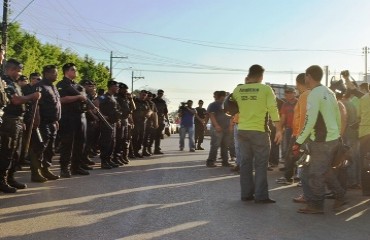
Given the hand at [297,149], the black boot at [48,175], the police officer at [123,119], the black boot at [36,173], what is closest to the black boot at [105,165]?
the police officer at [123,119]

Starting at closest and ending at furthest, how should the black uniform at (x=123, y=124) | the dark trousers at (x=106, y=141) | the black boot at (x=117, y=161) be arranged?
1. the dark trousers at (x=106, y=141)
2. the black uniform at (x=123, y=124)
3. the black boot at (x=117, y=161)

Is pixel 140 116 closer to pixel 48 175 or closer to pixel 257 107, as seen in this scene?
pixel 48 175

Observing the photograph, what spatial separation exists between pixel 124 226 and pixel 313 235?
2.03 meters

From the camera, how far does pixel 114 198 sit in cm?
680

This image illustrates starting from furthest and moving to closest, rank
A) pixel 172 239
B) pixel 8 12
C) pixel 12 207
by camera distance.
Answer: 1. pixel 8 12
2. pixel 12 207
3. pixel 172 239

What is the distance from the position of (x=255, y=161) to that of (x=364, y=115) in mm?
2279

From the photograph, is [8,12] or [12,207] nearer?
[12,207]

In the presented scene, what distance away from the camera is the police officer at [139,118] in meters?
13.8

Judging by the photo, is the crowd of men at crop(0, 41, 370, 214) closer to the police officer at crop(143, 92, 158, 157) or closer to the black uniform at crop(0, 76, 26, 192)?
the black uniform at crop(0, 76, 26, 192)

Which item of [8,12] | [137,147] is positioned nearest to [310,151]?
[137,147]

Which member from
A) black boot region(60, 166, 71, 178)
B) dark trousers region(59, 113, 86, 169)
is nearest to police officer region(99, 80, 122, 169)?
dark trousers region(59, 113, 86, 169)

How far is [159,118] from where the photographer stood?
16.1 metres

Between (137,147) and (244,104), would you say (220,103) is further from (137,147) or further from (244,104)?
Result: (244,104)

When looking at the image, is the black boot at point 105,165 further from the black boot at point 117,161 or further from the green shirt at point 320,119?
the green shirt at point 320,119
